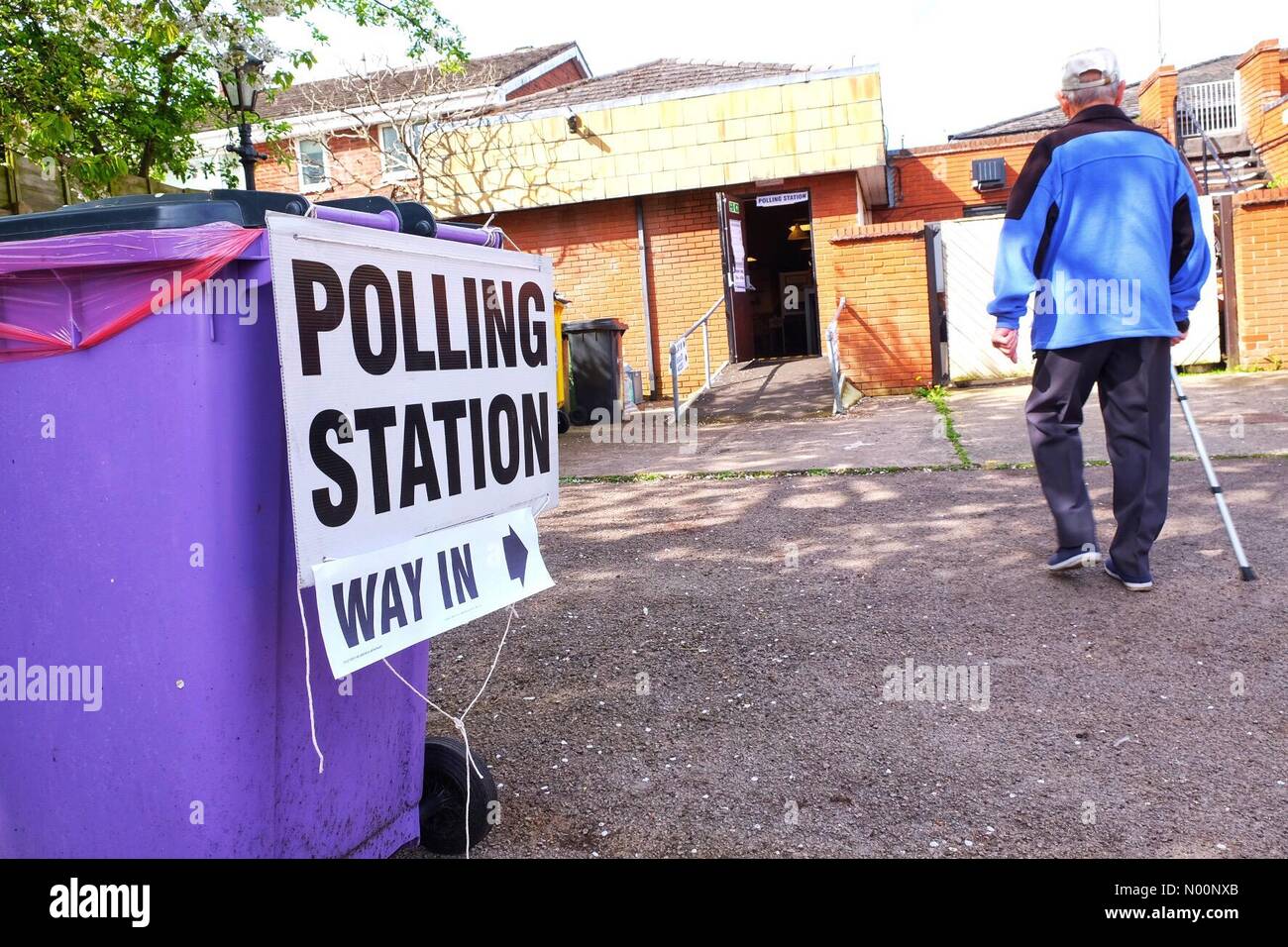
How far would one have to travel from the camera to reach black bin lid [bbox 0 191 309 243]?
1797mm

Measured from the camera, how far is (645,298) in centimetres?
1570

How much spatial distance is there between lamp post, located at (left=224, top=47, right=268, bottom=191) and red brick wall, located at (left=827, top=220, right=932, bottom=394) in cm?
689

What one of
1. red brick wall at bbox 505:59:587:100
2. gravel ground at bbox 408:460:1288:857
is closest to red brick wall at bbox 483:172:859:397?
red brick wall at bbox 505:59:587:100

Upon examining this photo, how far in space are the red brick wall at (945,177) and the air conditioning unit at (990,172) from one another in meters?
0.24

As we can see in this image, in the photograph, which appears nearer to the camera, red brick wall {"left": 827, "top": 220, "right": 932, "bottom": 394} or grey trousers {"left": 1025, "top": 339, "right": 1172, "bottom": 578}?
grey trousers {"left": 1025, "top": 339, "right": 1172, "bottom": 578}

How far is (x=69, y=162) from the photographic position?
967 cm

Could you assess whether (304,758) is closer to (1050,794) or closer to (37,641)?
(37,641)

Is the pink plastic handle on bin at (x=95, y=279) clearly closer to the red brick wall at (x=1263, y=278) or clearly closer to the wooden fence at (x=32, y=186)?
the wooden fence at (x=32, y=186)

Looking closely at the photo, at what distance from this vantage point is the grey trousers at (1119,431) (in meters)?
4.03

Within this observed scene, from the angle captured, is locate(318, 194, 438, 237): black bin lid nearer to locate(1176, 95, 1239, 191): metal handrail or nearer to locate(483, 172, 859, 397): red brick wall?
locate(483, 172, 859, 397): red brick wall

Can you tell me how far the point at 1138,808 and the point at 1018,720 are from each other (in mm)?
567

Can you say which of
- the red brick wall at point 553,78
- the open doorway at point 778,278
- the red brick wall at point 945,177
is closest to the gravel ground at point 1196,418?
the open doorway at point 778,278

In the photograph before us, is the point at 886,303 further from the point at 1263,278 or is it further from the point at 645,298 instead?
the point at 645,298

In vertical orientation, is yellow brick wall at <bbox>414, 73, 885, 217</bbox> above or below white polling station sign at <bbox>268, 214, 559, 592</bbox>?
above
